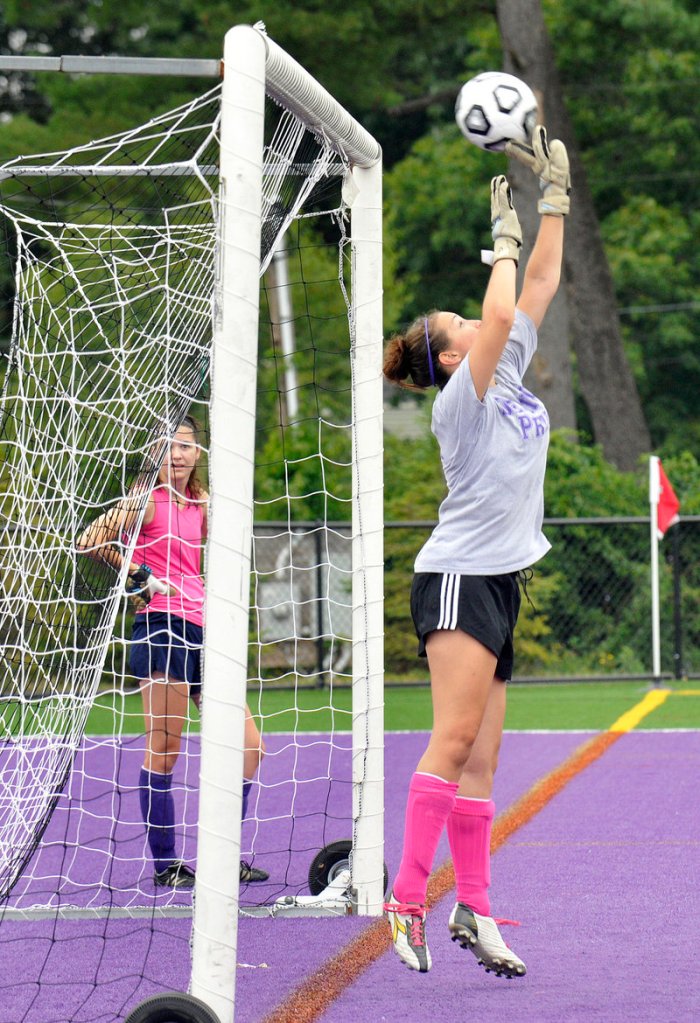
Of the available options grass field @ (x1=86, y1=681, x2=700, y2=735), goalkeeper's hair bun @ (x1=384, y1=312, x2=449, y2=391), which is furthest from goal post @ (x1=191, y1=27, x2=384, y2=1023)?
grass field @ (x1=86, y1=681, x2=700, y2=735)

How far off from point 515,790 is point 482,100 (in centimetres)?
467

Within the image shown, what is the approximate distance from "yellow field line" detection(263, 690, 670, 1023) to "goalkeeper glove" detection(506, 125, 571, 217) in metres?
2.50

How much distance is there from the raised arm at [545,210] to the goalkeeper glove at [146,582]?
2.07 m

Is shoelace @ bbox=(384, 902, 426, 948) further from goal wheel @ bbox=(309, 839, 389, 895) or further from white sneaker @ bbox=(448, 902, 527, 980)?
goal wheel @ bbox=(309, 839, 389, 895)

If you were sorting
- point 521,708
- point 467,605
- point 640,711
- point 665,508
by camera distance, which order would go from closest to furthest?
point 467,605, point 640,711, point 521,708, point 665,508

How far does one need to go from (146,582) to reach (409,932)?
212cm

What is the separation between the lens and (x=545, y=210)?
4.60 m

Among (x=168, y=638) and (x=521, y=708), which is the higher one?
(x=168, y=638)

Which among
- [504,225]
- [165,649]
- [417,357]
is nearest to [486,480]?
[417,357]

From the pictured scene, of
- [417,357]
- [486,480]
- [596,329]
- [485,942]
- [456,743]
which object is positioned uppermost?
[596,329]

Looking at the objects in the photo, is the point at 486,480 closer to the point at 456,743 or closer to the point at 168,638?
the point at 456,743

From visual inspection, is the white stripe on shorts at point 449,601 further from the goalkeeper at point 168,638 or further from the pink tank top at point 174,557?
the pink tank top at point 174,557

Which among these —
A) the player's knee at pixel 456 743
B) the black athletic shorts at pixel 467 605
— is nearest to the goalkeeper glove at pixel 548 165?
the black athletic shorts at pixel 467 605

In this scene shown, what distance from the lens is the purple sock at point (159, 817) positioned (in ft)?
19.6
